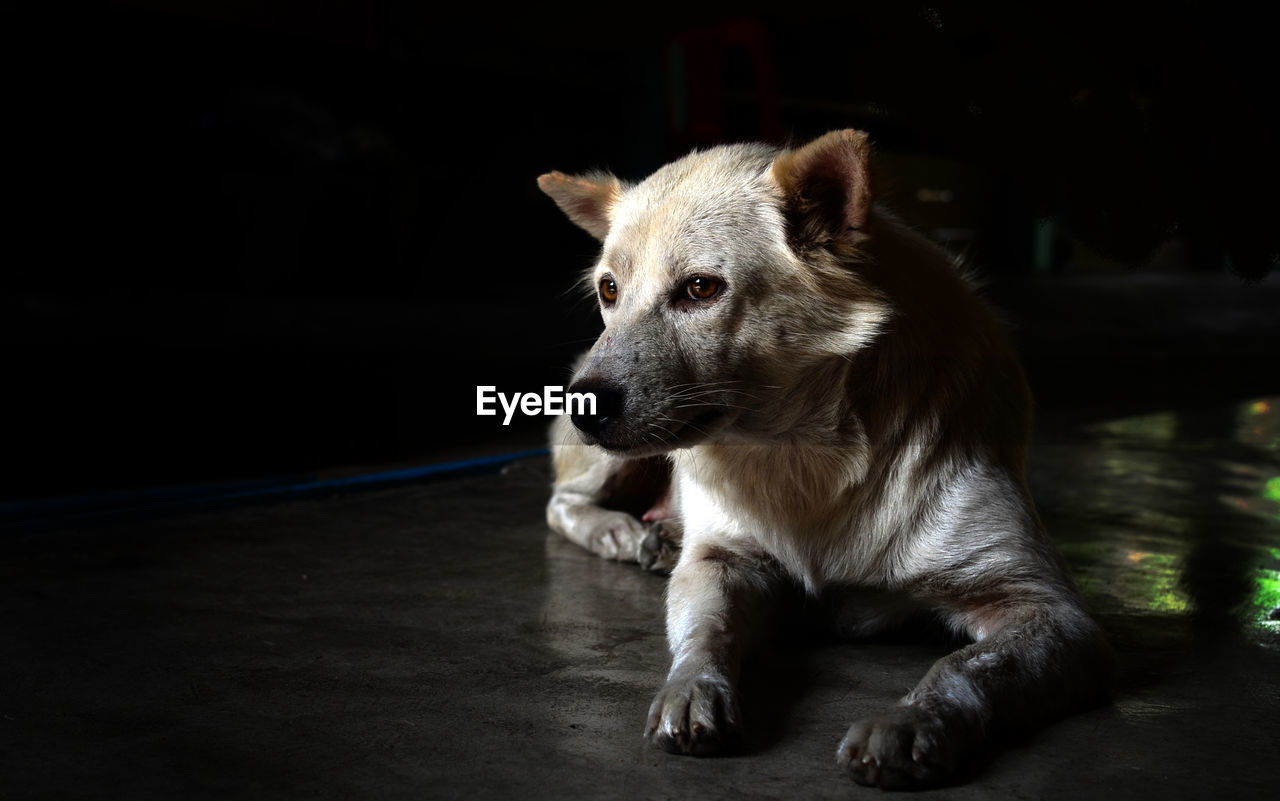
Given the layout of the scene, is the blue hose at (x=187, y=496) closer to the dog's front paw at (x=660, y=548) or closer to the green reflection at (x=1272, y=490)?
the dog's front paw at (x=660, y=548)

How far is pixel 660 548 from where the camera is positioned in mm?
3562

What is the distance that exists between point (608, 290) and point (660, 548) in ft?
3.46

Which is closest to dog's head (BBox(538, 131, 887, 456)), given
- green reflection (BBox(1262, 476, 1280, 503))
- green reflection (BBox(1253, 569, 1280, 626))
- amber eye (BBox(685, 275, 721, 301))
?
amber eye (BBox(685, 275, 721, 301))

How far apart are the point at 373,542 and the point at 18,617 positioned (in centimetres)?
117

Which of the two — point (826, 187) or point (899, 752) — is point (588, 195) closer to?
point (826, 187)

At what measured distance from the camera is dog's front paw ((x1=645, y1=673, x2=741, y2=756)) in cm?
207

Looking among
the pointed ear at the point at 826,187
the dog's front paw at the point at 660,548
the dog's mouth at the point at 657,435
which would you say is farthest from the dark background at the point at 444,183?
the dog's front paw at the point at 660,548

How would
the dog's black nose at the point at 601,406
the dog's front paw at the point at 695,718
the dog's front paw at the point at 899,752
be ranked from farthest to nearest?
the dog's black nose at the point at 601,406 < the dog's front paw at the point at 695,718 < the dog's front paw at the point at 899,752

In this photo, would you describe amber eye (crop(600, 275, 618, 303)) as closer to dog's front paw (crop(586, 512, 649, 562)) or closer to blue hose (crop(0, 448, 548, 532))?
dog's front paw (crop(586, 512, 649, 562))

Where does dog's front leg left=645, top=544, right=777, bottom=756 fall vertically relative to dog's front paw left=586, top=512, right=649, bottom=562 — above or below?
above

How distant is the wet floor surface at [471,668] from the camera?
1.99 metres

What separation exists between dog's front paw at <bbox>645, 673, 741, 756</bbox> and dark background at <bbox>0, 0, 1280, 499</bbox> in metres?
1.37

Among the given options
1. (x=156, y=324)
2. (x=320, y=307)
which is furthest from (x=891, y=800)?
(x=320, y=307)

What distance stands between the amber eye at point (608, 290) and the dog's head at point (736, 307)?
0.30ft
